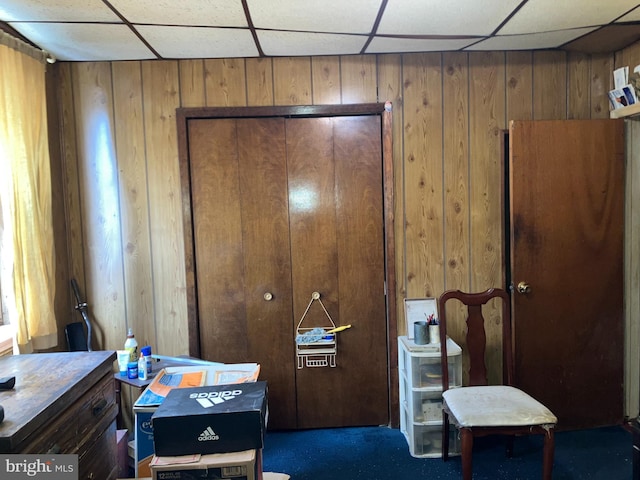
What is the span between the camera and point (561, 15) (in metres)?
1.93

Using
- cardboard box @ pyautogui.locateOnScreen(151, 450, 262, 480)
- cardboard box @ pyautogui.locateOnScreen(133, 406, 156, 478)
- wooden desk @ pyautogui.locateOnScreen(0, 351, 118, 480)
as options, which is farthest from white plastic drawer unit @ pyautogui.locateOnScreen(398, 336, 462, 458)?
wooden desk @ pyautogui.locateOnScreen(0, 351, 118, 480)

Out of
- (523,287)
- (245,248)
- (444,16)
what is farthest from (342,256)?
(444,16)

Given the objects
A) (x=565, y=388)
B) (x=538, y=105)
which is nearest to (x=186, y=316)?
(x=565, y=388)

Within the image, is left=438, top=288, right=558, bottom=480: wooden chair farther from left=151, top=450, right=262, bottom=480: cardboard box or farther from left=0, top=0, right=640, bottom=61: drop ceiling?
left=0, top=0, right=640, bottom=61: drop ceiling

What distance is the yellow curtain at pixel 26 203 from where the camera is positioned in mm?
1902

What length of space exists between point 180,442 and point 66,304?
150cm

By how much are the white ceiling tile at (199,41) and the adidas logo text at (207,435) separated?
5.79 feet

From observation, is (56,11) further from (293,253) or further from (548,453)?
(548,453)

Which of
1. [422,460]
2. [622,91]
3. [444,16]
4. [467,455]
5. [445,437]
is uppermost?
[444,16]

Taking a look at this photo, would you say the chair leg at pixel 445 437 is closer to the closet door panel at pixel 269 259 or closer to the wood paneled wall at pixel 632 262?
the closet door panel at pixel 269 259

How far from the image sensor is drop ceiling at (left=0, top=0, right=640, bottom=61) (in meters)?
1.77

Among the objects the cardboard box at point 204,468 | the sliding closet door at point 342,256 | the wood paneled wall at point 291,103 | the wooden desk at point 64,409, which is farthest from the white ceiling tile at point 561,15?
the wooden desk at point 64,409

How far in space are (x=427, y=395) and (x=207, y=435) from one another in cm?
132

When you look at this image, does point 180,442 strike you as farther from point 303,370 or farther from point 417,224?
point 417,224
